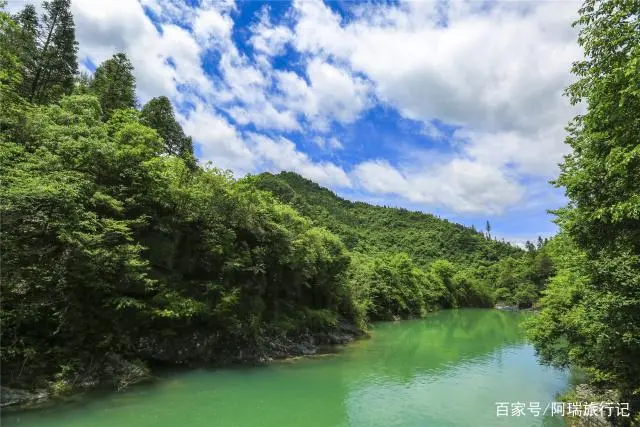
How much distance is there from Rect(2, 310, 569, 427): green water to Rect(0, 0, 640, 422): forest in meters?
1.83

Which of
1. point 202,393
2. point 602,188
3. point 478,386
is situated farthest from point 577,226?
point 202,393

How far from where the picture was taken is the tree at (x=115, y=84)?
118 feet

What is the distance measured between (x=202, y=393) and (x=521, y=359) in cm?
2385

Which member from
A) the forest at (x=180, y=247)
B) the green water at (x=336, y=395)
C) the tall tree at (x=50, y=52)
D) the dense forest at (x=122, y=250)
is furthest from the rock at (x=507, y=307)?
the tall tree at (x=50, y=52)

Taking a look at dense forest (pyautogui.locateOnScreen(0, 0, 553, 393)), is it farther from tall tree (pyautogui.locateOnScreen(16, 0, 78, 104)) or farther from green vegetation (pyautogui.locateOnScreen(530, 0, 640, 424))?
green vegetation (pyautogui.locateOnScreen(530, 0, 640, 424))

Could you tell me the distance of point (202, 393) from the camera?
17750 mm

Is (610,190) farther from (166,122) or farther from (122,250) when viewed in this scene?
(166,122)

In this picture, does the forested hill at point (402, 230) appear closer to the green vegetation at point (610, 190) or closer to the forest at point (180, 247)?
the forest at point (180, 247)

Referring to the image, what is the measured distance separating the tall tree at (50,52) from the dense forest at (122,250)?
0.35 ft

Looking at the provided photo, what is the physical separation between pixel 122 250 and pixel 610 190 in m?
18.2

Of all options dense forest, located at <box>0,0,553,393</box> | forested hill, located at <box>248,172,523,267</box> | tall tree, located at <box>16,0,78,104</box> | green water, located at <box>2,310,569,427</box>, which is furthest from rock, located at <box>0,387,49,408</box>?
forested hill, located at <box>248,172,523,267</box>

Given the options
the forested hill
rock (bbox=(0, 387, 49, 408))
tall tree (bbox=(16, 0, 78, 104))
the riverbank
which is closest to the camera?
rock (bbox=(0, 387, 49, 408))

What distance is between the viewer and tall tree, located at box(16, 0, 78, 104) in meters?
32.2

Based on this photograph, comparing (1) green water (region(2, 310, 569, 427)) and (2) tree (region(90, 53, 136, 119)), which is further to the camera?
(2) tree (region(90, 53, 136, 119))
